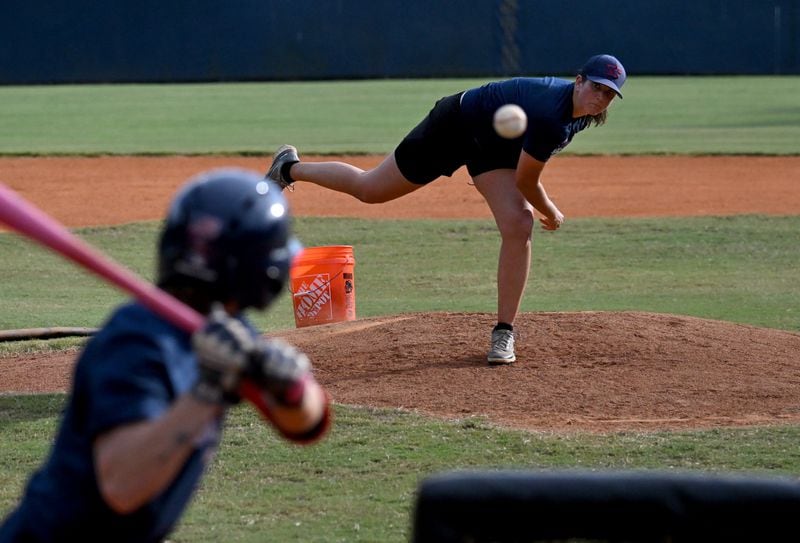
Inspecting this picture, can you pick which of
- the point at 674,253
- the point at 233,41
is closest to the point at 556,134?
the point at 674,253

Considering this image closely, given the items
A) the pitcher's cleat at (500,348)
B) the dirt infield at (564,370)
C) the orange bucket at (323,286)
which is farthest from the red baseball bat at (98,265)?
the orange bucket at (323,286)

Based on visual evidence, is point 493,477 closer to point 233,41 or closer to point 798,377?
point 798,377

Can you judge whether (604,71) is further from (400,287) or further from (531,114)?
(400,287)

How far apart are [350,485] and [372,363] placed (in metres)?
2.06

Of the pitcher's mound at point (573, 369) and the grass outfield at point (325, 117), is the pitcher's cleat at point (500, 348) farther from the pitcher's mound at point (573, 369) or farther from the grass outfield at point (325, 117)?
the grass outfield at point (325, 117)

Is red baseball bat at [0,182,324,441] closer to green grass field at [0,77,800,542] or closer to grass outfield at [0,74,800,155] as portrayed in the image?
green grass field at [0,77,800,542]

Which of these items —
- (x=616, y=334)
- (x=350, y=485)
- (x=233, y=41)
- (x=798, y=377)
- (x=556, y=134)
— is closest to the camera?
(x=350, y=485)

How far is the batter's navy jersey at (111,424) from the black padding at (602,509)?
53 centimetres

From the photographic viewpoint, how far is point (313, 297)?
8.30m

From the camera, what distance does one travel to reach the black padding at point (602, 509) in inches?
101

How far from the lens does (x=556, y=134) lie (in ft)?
20.9

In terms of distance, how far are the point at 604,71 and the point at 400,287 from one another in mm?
4384

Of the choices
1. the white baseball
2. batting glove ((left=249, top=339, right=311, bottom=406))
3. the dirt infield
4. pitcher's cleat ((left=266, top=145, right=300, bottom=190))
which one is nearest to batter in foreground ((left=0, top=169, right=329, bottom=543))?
batting glove ((left=249, top=339, right=311, bottom=406))

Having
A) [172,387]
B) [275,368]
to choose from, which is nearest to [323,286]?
[172,387]
